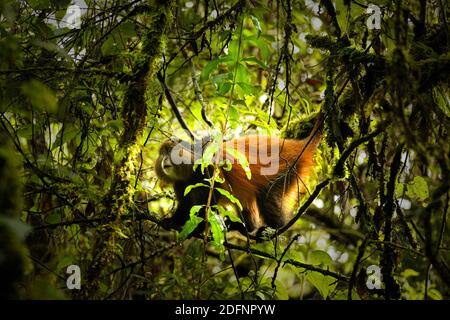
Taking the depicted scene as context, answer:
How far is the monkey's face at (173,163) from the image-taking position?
3.77 meters

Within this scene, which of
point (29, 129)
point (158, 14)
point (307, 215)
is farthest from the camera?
point (307, 215)

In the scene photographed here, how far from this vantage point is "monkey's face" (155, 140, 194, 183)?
148 inches

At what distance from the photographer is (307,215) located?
474 centimetres

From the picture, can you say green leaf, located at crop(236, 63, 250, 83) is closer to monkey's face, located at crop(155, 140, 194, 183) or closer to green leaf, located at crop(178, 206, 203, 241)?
green leaf, located at crop(178, 206, 203, 241)

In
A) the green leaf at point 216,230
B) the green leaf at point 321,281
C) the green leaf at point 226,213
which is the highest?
the green leaf at point 226,213

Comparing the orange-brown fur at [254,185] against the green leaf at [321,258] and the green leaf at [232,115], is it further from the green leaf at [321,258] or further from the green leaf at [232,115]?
the green leaf at [232,115]

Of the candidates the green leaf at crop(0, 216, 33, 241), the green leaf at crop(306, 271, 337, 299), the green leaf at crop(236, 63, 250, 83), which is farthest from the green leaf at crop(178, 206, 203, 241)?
the green leaf at crop(0, 216, 33, 241)

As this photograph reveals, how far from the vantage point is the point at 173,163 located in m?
3.88

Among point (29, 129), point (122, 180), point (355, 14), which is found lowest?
point (122, 180)

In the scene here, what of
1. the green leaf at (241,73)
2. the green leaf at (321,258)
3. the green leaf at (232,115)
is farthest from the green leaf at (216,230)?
the green leaf at (321,258)

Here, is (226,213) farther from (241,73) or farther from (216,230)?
(241,73)

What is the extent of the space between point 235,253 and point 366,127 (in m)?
3.18
